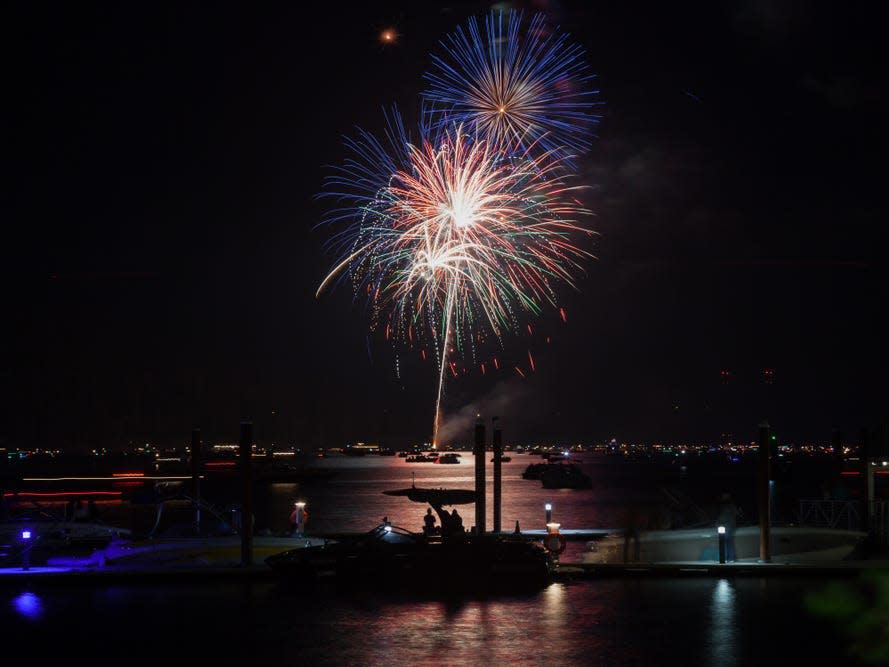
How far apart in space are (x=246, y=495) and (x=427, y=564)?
5.12m

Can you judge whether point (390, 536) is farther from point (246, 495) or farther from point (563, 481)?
point (563, 481)

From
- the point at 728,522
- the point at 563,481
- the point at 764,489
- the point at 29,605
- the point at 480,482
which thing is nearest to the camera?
the point at 29,605

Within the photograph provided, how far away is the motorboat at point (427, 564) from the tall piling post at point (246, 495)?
147 centimetres

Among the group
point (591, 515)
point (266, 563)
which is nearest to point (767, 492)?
point (266, 563)

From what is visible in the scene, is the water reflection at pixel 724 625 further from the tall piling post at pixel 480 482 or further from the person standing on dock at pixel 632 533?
the tall piling post at pixel 480 482

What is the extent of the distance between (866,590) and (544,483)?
86.6m

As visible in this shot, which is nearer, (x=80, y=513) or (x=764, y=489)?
(x=764, y=489)

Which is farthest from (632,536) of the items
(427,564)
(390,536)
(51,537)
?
(51,537)

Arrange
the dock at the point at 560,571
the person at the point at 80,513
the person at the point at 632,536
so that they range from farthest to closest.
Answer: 1. the person at the point at 80,513
2. the person at the point at 632,536
3. the dock at the point at 560,571

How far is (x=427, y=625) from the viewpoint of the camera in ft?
55.4

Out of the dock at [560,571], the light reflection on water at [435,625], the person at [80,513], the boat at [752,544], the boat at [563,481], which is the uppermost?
the boat at [563,481]

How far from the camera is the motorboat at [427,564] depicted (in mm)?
21312

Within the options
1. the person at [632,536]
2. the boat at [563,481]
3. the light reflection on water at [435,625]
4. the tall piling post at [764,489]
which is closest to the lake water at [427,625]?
the light reflection on water at [435,625]

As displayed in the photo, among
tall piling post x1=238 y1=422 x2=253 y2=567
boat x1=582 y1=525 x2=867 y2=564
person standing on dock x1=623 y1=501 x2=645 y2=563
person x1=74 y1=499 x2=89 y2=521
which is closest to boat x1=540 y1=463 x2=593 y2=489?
person x1=74 y1=499 x2=89 y2=521
